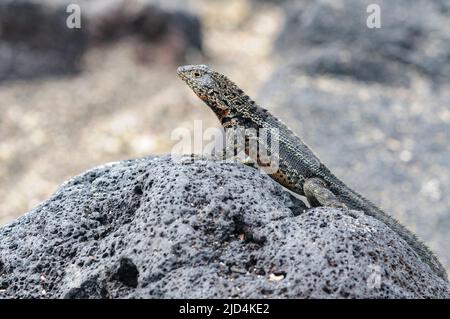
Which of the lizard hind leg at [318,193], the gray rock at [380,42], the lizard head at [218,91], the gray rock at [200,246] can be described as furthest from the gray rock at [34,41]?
the gray rock at [200,246]

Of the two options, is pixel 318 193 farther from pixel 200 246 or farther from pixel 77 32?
pixel 77 32

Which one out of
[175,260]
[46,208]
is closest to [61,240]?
[46,208]

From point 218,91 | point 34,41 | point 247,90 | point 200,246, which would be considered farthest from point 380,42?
point 200,246

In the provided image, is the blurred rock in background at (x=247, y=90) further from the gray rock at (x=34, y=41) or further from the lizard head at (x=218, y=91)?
the lizard head at (x=218, y=91)

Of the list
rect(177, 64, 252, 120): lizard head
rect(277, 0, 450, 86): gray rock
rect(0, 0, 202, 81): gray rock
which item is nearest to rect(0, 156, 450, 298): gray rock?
rect(177, 64, 252, 120): lizard head

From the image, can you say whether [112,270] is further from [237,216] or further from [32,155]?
[32,155]

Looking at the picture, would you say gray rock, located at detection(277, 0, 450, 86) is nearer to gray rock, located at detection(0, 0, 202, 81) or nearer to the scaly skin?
gray rock, located at detection(0, 0, 202, 81)
